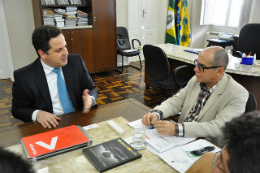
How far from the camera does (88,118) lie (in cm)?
150

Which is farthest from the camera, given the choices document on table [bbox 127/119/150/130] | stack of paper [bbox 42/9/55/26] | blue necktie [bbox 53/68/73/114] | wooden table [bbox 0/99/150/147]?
stack of paper [bbox 42/9/55/26]

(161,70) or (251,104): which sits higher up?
(251,104)

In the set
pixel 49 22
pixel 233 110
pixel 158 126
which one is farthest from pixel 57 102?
pixel 49 22

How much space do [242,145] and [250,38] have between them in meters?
3.57

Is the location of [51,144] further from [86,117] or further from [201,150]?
[201,150]

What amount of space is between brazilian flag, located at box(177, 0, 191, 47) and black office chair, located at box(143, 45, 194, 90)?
11.3ft

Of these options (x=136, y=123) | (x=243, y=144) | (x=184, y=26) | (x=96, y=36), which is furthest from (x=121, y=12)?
(x=243, y=144)

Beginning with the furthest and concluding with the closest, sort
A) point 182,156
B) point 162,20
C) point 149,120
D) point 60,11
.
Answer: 1. point 162,20
2. point 60,11
3. point 149,120
4. point 182,156

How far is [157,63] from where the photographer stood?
10.2 ft

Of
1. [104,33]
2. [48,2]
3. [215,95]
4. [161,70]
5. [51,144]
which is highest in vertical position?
[48,2]

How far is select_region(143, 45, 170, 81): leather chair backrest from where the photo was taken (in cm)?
296

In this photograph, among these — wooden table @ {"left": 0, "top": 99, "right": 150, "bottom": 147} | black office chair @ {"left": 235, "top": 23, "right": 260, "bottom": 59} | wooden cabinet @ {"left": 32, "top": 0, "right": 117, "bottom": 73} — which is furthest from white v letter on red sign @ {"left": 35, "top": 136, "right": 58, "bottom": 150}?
wooden cabinet @ {"left": 32, "top": 0, "right": 117, "bottom": 73}

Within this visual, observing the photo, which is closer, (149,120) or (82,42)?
(149,120)

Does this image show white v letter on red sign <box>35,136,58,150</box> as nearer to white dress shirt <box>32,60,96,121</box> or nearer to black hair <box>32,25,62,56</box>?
white dress shirt <box>32,60,96,121</box>
